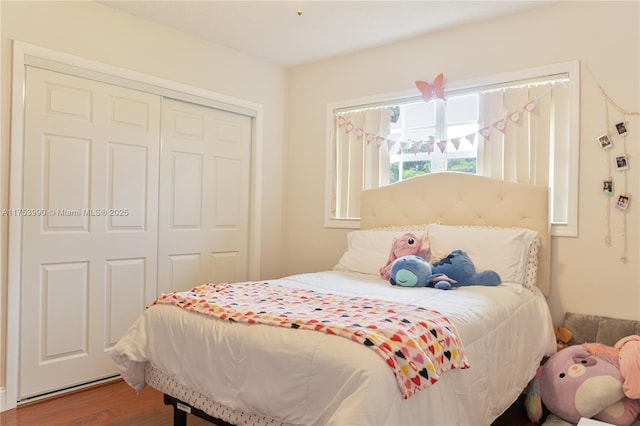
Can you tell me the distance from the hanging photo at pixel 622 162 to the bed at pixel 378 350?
1.33 ft

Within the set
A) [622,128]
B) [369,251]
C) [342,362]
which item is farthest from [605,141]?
[342,362]

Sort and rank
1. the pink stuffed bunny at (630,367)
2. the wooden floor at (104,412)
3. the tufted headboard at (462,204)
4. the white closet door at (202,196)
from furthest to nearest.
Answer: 1. the white closet door at (202,196)
2. the tufted headboard at (462,204)
3. the wooden floor at (104,412)
4. the pink stuffed bunny at (630,367)

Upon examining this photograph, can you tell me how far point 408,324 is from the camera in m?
1.65

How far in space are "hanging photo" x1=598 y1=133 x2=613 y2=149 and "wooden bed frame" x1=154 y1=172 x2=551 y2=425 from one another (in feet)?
1.31

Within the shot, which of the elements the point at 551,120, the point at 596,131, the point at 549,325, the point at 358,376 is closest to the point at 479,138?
the point at 551,120

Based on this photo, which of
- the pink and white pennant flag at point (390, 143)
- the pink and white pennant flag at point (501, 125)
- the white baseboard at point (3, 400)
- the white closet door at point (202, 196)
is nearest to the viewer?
the white baseboard at point (3, 400)

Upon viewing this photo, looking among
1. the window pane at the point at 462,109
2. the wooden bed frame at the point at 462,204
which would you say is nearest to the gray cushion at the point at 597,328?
the wooden bed frame at the point at 462,204

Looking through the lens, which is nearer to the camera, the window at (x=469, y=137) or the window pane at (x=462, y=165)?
the window at (x=469, y=137)

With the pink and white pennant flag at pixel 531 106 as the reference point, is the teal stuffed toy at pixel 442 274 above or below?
below

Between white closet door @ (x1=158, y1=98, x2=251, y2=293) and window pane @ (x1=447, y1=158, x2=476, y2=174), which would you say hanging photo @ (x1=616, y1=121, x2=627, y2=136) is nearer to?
window pane @ (x1=447, y1=158, x2=476, y2=174)

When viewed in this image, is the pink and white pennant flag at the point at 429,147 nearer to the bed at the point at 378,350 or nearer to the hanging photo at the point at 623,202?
the bed at the point at 378,350

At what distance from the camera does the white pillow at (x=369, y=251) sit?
3068 mm

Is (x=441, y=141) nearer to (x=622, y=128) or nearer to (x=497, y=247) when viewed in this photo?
(x=497, y=247)

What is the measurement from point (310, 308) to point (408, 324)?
1.50ft
